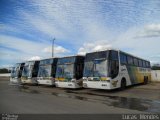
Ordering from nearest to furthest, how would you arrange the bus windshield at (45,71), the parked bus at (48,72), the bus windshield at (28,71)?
the parked bus at (48,72) < the bus windshield at (45,71) < the bus windshield at (28,71)

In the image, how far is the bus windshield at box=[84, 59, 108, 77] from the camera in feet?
48.8

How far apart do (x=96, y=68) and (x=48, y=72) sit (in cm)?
722

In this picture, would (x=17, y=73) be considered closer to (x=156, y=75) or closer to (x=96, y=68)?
(x=96, y=68)

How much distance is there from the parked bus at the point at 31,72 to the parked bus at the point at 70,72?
596cm

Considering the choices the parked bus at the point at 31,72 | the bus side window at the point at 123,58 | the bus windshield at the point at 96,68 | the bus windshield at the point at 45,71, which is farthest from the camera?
the parked bus at the point at 31,72

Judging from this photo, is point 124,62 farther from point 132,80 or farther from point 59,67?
point 59,67

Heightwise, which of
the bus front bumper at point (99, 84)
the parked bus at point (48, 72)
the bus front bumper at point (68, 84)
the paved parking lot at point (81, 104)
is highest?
the parked bus at point (48, 72)

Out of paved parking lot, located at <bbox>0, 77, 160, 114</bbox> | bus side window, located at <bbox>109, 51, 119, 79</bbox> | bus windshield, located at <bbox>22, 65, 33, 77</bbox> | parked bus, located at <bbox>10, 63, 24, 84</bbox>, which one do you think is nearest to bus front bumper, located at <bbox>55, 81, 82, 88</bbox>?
paved parking lot, located at <bbox>0, 77, 160, 114</bbox>

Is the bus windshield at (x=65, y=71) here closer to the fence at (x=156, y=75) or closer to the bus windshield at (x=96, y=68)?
the bus windshield at (x=96, y=68)

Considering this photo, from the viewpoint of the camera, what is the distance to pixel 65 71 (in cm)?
1825

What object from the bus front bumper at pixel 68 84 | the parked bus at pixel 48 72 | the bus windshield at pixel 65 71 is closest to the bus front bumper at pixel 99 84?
the bus front bumper at pixel 68 84

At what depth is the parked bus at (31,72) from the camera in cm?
2369

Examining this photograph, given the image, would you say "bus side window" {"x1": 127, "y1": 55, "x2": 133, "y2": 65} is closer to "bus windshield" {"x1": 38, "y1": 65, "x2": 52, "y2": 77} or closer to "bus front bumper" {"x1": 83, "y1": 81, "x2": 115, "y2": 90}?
"bus front bumper" {"x1": 83, "y1": 81, "x2": 115, "y2": 90}

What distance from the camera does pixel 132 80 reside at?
752 inches
